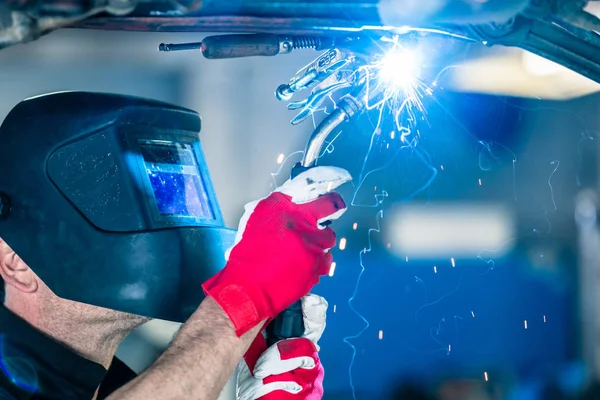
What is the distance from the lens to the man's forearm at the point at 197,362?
3.63ft

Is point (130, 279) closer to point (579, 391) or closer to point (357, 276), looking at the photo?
point (357, 276)

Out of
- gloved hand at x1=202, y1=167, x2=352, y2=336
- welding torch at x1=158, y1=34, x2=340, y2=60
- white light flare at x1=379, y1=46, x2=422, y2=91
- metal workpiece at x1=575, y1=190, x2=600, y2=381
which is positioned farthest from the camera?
metal workpiece at x1=575, y1=190, x2=600, y2=381

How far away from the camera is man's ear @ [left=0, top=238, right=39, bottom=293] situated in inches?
53.2

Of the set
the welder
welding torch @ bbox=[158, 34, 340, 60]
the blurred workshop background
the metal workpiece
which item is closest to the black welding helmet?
the welder

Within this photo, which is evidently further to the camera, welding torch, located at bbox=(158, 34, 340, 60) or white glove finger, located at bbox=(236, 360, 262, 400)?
white glove finger, located at bbox=(236, 360, 262, 400)

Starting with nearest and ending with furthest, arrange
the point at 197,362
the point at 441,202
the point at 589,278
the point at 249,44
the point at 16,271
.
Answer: the point at 249,44 < the point at 197,362 < the point at 16,271 < the point at 441,202 < the point at 589,278

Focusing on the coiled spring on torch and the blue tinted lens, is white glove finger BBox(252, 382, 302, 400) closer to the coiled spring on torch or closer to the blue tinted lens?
the blue tinted lens

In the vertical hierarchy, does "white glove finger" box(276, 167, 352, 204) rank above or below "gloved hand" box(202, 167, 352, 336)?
above

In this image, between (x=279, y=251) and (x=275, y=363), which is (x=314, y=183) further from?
(x=275, y=363)

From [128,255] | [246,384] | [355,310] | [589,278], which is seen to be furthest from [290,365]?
[589,278]

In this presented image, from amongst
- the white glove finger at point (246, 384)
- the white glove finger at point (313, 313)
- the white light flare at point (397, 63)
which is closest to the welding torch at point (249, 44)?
the white light flare at point (397, 63)

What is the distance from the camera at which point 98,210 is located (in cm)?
133

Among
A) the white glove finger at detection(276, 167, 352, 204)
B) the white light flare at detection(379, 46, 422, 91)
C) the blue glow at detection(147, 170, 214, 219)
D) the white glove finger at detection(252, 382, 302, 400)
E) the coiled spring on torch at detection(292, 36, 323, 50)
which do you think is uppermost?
the white light flare at detection(379, 46, 422, 91)

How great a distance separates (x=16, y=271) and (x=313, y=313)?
68cm
